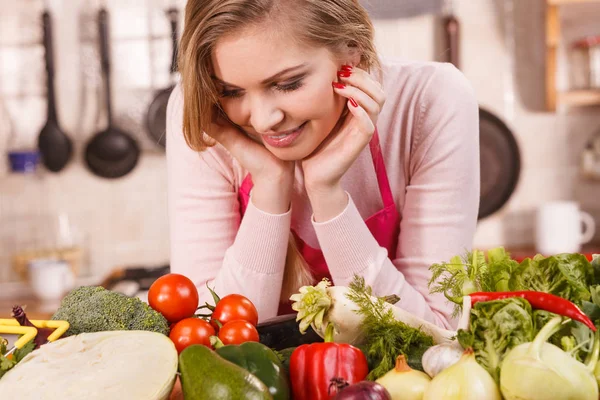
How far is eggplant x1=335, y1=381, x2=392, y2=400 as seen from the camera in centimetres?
74

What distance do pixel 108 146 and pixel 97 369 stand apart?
2.31 metres

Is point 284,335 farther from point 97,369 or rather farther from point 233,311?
point 97,369

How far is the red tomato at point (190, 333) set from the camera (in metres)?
0.98

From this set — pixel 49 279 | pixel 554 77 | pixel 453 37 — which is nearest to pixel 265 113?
pixel 49 279

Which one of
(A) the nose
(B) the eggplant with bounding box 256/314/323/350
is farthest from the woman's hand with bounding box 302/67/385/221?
(B) the eggplant with bounding box 256/314/323/350

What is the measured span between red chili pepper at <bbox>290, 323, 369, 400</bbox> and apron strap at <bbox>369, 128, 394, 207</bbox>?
649 mm

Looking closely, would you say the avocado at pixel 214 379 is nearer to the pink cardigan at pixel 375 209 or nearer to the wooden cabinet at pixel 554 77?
the pink cardigan at pixel 375 209

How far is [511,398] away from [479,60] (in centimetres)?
271

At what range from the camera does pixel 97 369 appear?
84 cm

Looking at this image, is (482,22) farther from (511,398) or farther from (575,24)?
(511,398)

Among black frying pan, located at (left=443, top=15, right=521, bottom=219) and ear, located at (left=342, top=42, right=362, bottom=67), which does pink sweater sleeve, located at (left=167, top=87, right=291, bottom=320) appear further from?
black frying pan, located at (left=443, top=15, right=521, bottom=219)

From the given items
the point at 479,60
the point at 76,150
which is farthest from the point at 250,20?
the point at 479,60

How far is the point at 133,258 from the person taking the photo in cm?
317

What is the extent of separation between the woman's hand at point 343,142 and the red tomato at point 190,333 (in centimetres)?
41
